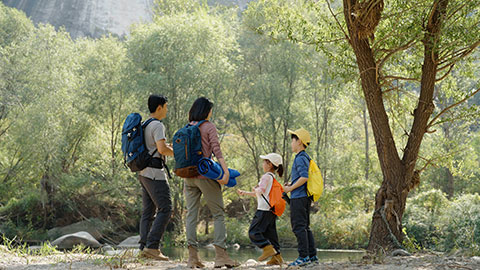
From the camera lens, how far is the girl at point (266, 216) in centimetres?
611

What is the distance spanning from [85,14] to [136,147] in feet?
177

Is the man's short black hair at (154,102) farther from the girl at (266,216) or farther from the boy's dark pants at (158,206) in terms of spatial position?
the girl at (266,216)

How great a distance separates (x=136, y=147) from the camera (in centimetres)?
574

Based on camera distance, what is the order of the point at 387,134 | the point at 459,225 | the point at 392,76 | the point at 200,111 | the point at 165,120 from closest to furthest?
1. the point at 200,111
2. the point at 387,134
3. the point at 392,76
4. the point at 459,225
5. the point at 165,120

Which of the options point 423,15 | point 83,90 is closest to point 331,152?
point 83,90

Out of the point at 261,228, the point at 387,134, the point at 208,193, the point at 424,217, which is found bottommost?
the point at 261,228

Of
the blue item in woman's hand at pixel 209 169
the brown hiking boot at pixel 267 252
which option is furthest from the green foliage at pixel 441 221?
the blue item in woman's hand at pixel 209 169

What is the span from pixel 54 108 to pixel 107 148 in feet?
9.48

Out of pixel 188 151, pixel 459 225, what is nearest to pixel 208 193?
pixel 188 151

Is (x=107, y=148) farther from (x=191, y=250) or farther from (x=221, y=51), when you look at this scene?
(x=191, y=250)

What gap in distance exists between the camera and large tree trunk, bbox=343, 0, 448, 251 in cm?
725

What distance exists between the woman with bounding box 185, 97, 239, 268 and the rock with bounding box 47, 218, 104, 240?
1602cm

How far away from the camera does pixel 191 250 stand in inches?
210

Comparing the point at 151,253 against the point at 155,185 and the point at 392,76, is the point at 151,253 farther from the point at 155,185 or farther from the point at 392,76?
the point at 392,76
